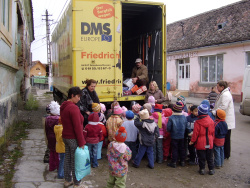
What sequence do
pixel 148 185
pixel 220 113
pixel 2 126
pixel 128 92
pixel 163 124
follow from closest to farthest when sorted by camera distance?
1. pixel 148 185
2. pixel 220 113
3. pixel 163 124
4. pixel 2 126
5. pixel 128 92

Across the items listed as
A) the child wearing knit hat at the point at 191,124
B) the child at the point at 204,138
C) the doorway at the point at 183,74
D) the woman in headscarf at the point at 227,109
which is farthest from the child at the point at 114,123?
the doorway at the point at 183,74

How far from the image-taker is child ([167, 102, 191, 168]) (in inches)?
205

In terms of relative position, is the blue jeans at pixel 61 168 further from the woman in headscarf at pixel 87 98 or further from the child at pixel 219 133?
the child at pixel 219 133

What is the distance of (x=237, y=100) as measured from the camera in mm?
16703


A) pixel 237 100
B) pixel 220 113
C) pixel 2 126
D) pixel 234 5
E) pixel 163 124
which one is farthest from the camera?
pixel 234 5

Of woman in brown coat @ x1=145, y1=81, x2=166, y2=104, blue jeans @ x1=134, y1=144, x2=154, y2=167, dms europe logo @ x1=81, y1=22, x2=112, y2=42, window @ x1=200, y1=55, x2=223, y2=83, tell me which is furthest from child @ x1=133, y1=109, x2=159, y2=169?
window @ x1=200, y1=55, x2=223, y2=83

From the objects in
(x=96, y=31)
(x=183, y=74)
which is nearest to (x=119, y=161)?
(x=96, y=31)

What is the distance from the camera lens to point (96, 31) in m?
6.23

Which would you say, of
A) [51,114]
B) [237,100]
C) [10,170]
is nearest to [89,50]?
[51,114]

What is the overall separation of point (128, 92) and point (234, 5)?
16.2 meters

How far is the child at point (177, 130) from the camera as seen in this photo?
521cm

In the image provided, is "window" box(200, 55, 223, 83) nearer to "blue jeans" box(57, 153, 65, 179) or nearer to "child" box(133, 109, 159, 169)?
"child" box(133, 109, 159, 169)

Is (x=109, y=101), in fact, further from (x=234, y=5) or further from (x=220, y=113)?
(x=234, y=5)

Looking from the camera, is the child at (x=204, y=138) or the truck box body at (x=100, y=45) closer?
the child at (x=204, y=138)
